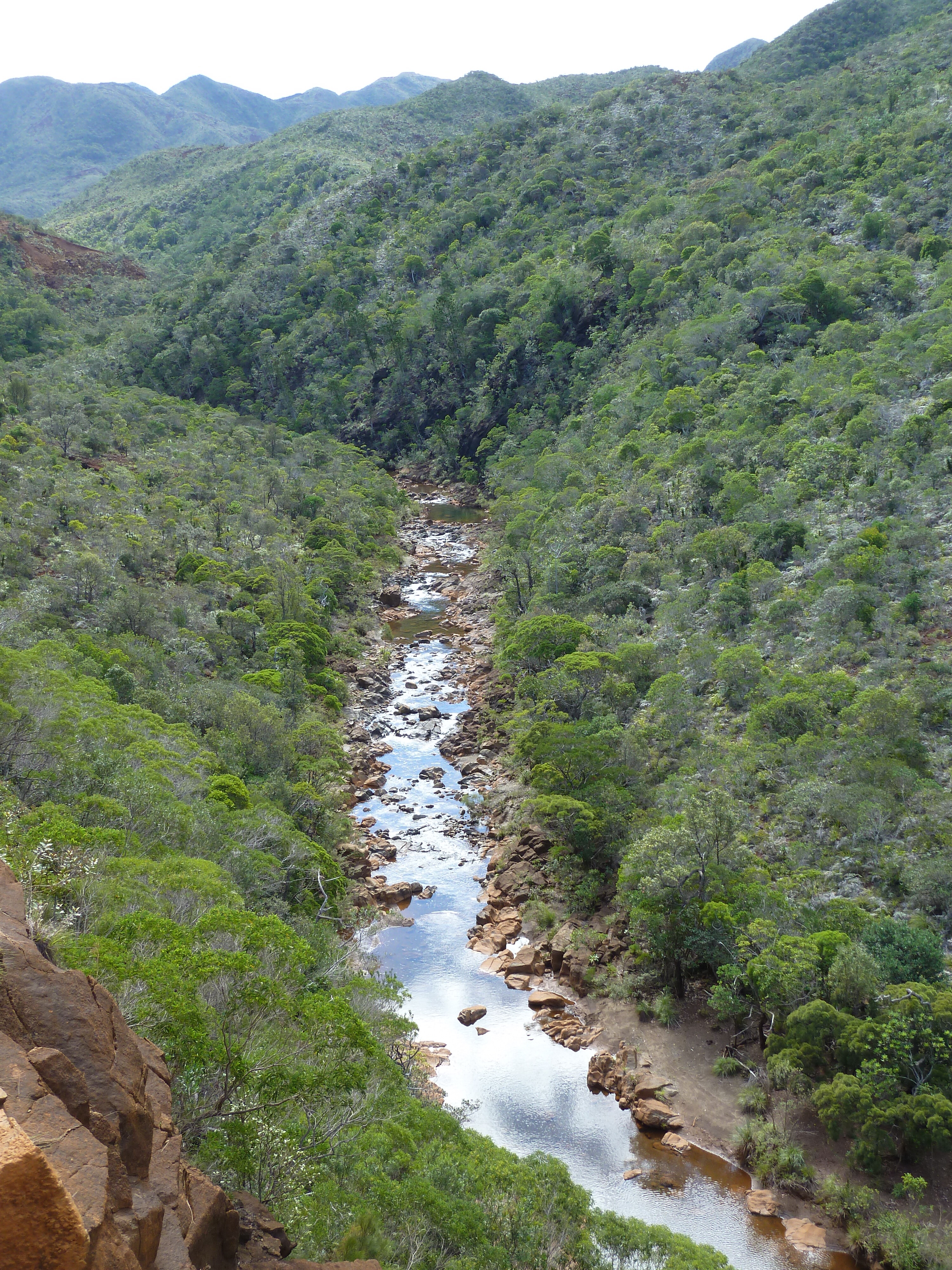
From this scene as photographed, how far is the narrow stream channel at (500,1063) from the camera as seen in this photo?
17969 mm

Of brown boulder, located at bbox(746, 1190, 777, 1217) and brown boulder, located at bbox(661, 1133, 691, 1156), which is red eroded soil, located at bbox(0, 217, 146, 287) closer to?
brown boulder, located at bbox(661, 1133, 691, 1156)

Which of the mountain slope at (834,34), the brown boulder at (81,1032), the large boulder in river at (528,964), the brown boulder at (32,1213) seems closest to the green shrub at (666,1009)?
the large boulder in river at (528,964)

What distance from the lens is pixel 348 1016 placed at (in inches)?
514

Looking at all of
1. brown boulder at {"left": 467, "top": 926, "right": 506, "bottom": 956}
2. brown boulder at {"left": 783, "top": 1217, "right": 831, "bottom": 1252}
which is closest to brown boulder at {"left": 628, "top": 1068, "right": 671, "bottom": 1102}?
brown boulder at {"left": 783, "top": 1217, "right": 831, "bottom": 1252}

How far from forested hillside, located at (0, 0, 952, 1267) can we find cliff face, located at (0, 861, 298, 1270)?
1.58m

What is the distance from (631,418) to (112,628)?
40099 millimetres

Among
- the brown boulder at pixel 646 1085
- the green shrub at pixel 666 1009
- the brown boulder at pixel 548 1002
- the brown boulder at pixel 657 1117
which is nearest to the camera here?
the brown boulder at pixel 657 1117

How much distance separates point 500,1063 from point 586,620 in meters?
22.9

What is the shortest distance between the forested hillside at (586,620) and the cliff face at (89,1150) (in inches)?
62.0

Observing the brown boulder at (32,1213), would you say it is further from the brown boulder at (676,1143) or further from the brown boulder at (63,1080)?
the brown boulder at (676,1143)

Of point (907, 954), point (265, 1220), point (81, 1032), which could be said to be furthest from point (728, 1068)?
point (81, 1032)

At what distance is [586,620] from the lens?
4122 cm

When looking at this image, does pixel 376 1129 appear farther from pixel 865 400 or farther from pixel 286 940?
pixel 865 400

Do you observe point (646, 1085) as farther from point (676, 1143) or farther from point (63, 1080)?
point (63, 1080)
